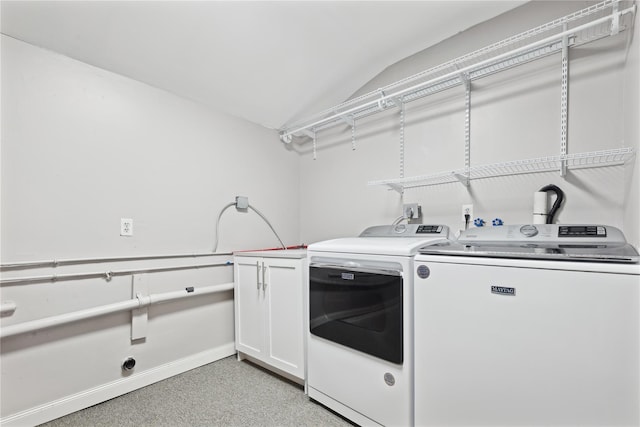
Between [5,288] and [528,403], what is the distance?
7.97 feet

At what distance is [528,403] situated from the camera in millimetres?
1004

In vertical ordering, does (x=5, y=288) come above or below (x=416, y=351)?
above

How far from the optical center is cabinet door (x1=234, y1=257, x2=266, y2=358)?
2.11m

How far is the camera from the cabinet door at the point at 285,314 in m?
1.85

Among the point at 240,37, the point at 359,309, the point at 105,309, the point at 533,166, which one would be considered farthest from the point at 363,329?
the point at 240,37

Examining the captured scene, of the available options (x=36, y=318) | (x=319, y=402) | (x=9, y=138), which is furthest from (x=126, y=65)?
(x=319, y=402)

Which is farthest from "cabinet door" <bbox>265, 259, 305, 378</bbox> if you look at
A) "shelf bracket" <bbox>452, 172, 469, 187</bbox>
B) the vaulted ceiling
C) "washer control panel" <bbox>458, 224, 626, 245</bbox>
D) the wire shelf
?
the vaulted ceiling

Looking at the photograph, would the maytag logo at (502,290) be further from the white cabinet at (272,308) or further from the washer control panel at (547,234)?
the white cabinet at (272,308)

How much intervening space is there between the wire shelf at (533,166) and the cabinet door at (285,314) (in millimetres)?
920

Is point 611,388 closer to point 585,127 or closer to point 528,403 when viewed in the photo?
point 528,403

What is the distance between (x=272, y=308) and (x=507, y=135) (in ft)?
6.22

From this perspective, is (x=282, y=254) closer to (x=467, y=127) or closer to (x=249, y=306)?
(x=249, y=306)

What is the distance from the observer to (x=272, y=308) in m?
2.02

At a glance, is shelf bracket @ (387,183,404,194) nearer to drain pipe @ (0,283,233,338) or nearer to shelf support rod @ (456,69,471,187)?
shelf support rod @ (456,69,471,187)
